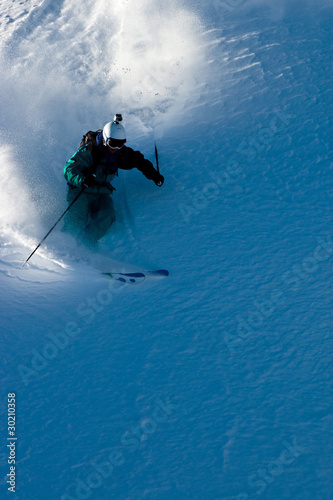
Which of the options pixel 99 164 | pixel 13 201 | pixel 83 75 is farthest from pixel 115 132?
pixel 83 75

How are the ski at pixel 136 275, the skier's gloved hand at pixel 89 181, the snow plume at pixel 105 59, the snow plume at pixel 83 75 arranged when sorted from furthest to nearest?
1. the snow plume at pixel 105 59
2. the snow plume at pixel 83 75
3. the skier's gloved hand at pixel 89 181
4. the ski at pixel 136 275

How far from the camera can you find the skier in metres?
3.99

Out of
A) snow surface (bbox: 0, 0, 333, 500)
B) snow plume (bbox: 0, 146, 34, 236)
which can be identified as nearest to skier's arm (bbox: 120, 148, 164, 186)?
snow surface (bbox: 0, 0, 333, 500)

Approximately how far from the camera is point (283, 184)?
171 inches

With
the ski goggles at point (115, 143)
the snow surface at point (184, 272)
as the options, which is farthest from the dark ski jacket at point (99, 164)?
the snow surface at point (184, 272)

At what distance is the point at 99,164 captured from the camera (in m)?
4.08

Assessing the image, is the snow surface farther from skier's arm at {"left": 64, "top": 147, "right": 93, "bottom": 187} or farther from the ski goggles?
the ski goggles

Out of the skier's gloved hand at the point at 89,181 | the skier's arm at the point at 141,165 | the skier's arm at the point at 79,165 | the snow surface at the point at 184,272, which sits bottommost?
the snow surface at the point at 184,272

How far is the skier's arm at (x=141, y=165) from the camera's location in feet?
13.7

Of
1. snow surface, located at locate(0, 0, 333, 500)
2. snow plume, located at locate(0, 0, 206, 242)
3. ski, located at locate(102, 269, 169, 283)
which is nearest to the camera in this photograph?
snow surface, located at locate(0, 0, 333, 500)

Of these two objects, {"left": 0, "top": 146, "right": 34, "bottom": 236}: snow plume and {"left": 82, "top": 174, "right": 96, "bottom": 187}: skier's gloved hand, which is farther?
{"left": 0, "top": 146, "right": 34, "bottom": 236}: snow plume

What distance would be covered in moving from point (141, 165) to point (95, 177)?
0.43 meters

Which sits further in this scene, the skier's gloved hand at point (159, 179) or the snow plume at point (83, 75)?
the snow plume at point (83, 75)

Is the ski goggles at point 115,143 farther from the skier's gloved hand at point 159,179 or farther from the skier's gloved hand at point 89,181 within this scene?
the skier's gloved hand at point 159,179
